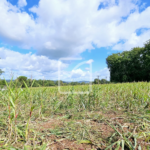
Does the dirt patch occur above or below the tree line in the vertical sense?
below

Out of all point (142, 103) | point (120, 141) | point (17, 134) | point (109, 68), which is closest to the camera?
point (120, 141)

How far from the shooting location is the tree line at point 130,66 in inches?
950

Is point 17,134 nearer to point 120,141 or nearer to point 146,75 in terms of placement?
point 120,141

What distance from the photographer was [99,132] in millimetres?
1261

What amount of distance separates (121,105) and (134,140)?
3.72 ft

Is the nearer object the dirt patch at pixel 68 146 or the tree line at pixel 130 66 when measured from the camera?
the dirt patch at pixel 68 146

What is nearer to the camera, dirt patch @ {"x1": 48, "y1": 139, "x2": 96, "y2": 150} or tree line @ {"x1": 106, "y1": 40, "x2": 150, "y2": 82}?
dirt patch @ {"x1": 48, "y1": 139, "x2": 96, "y2": 150}

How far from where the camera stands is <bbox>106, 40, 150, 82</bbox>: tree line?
24138 mm

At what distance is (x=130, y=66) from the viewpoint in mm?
26641

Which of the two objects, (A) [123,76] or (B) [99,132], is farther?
(A) [123,76]

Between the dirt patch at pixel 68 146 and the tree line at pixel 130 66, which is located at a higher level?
the tree line at pixel 130 66

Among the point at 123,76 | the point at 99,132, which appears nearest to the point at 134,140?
the point at 99,132

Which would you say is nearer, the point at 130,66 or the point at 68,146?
the point at 68,146

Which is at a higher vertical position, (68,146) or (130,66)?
(130,66)
